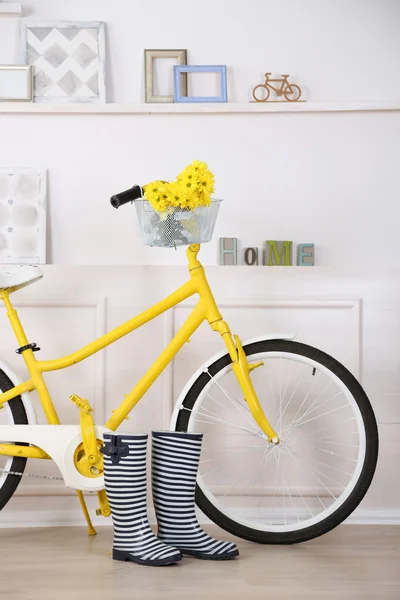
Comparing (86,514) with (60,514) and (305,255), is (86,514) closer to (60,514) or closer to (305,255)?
(60,514)

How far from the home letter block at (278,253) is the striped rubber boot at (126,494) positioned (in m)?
0.89

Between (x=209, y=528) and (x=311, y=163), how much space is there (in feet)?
4.34

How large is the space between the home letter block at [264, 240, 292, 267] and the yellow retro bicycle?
0.35m

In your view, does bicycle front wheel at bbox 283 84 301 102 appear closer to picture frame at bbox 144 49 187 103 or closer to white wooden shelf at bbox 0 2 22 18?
picture frame at bbox 144 49 187 103

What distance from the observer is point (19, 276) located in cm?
214

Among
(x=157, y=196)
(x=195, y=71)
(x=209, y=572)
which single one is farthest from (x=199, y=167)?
(x=209, y=572)

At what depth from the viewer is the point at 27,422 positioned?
2.17 m

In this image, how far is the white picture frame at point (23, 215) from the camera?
2.53 meters

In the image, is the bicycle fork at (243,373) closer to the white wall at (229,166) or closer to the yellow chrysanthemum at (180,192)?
the yellow chrysanthemum at (180,192)

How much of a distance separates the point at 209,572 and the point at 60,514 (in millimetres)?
766

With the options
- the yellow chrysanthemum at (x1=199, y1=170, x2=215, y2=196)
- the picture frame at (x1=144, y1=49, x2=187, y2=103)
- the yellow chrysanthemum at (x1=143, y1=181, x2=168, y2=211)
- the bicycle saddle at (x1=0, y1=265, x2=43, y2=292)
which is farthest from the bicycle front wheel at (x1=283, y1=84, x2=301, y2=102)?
the bicycle saddle at (x1=0, y1=265, x2=43, y2=292)

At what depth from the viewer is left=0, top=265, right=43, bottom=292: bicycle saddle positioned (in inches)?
84.0

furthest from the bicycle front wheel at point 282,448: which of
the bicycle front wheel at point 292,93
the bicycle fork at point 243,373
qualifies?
the bicycle front wheel at point 292,93

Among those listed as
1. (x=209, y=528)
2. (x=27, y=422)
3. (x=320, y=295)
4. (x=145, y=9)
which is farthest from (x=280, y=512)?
(x=145, y=9)
